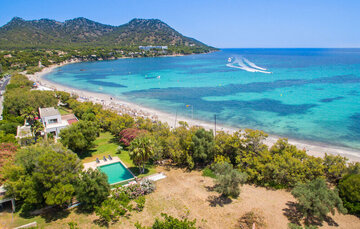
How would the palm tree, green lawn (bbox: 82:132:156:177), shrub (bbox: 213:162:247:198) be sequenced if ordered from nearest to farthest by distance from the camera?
shrub (bbox: 213:162:247:198) → the palm tree → green lawn (bbox: 82:132:156:177)

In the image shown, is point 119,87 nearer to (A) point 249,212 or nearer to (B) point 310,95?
(B) point 310,95

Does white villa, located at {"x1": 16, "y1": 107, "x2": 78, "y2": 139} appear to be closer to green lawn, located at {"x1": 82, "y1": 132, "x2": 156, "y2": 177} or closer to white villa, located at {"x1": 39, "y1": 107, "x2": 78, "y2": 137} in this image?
white villa, located at {"x1": 39, "y1": 107, "x2": 78, "y2": 137}

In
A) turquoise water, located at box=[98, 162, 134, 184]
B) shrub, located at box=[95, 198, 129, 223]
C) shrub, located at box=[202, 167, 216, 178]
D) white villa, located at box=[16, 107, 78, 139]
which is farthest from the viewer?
white villa, located at box=[16, 107, 78, 139]

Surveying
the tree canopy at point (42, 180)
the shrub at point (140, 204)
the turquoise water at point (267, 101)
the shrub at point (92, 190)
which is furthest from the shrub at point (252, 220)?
the turquoise water at point (267, 101)

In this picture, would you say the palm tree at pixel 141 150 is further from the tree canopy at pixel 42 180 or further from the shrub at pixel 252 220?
the shrub at pixel 252 220

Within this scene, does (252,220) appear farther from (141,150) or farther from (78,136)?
(78,136)

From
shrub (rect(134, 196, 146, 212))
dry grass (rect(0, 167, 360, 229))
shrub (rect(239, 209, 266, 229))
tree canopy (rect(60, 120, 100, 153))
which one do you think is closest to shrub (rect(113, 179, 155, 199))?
dry grass (rect(0, 167, 360, 229))

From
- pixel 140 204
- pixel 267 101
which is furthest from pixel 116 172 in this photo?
pixel 267 101
